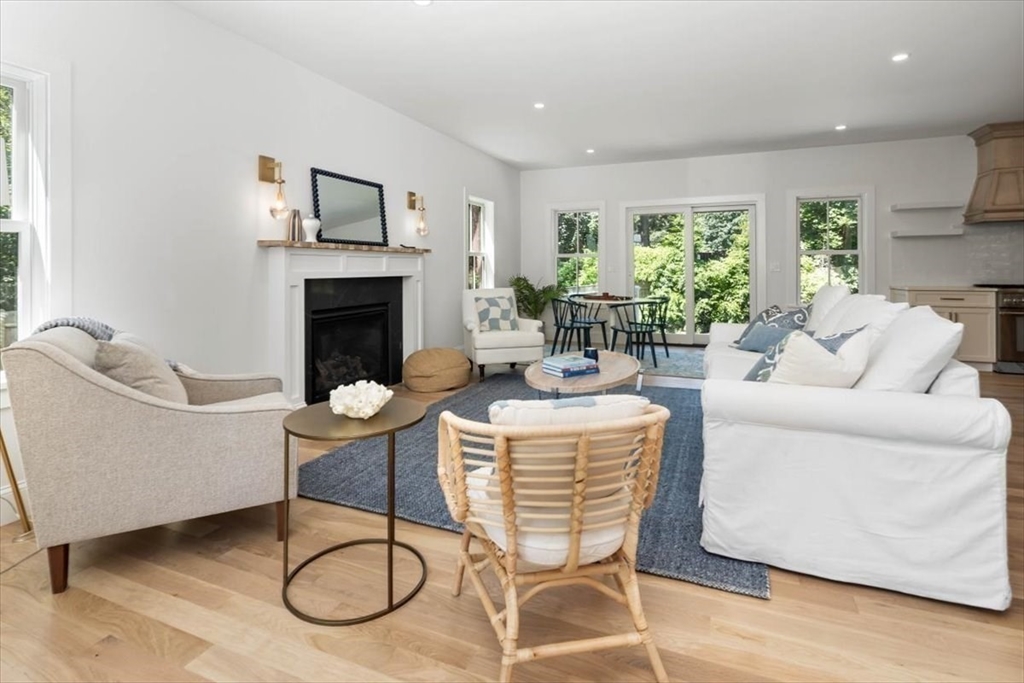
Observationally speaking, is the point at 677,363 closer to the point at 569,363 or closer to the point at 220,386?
the point at 569,363

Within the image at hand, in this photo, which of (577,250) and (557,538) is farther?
(577,250)

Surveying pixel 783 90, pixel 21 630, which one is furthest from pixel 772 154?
pixel 21 630

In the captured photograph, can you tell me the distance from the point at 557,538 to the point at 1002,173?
691 cm

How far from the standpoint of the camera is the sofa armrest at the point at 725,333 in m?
4.80

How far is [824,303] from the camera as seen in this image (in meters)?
4.11

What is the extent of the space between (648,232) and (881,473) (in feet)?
20.6

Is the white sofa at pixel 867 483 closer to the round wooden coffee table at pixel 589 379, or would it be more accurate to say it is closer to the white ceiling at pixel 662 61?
the round wooden coffee table at pixel 589 379

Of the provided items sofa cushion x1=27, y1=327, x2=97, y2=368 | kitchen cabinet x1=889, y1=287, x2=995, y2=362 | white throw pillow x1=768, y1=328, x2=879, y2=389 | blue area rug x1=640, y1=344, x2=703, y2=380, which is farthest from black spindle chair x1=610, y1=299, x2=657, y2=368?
sofa cushion x1=27, y1=327, x2=97, y2=368

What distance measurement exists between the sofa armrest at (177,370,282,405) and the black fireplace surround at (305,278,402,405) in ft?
3.42

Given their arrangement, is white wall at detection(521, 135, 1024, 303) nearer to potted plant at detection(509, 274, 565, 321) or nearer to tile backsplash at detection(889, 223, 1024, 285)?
tile backsplash at detection(889, 223, 1024, 285)

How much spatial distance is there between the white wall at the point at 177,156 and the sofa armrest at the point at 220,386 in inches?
25.6

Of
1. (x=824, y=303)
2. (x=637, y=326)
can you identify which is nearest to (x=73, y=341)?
(x=824, y=303)

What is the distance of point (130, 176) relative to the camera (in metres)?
2.92

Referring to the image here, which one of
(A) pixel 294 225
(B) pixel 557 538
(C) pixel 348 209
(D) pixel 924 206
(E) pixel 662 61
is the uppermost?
(E) pixel 662 61
